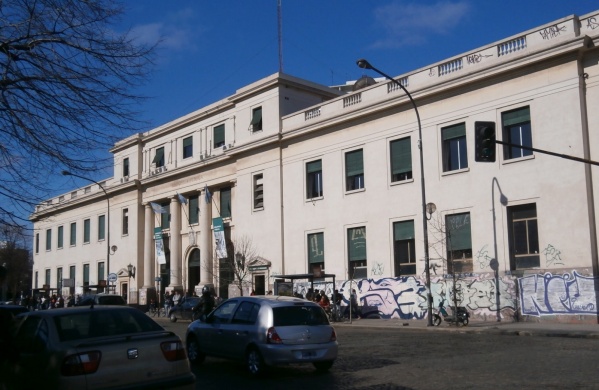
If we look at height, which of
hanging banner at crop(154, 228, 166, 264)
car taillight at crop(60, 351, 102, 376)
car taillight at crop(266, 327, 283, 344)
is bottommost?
car taillight at crop(266, 327, 283, 344)

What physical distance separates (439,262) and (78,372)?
26441mm

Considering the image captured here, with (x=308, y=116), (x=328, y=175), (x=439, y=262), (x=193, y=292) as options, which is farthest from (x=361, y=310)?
(x=193, y=292)

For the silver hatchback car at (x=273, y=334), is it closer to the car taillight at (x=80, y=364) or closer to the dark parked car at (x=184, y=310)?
the car taillight at (x=80, y=364)

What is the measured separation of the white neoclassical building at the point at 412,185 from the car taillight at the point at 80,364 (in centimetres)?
468

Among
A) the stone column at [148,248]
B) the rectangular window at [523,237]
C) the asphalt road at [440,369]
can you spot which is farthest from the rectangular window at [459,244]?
the stone column at [148,248]

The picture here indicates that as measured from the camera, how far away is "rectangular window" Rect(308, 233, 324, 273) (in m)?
39.3

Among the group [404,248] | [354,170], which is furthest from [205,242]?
[404,248]

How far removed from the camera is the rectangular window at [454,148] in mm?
32375

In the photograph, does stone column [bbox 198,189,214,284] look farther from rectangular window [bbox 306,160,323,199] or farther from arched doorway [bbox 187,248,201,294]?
rectangular window [bbox 306,160,323,199]

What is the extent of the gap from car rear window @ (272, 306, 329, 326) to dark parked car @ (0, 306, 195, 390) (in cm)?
446

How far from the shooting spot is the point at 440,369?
13.9 metres

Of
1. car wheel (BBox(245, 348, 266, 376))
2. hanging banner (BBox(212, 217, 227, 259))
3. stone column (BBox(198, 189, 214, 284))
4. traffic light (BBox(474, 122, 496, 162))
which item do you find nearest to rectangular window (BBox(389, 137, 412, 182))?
traffic light (BBox(474, 122, 496, 162))

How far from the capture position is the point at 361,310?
3612 centimetres

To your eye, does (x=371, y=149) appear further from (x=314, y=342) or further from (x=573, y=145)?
(x=314, y=342)
